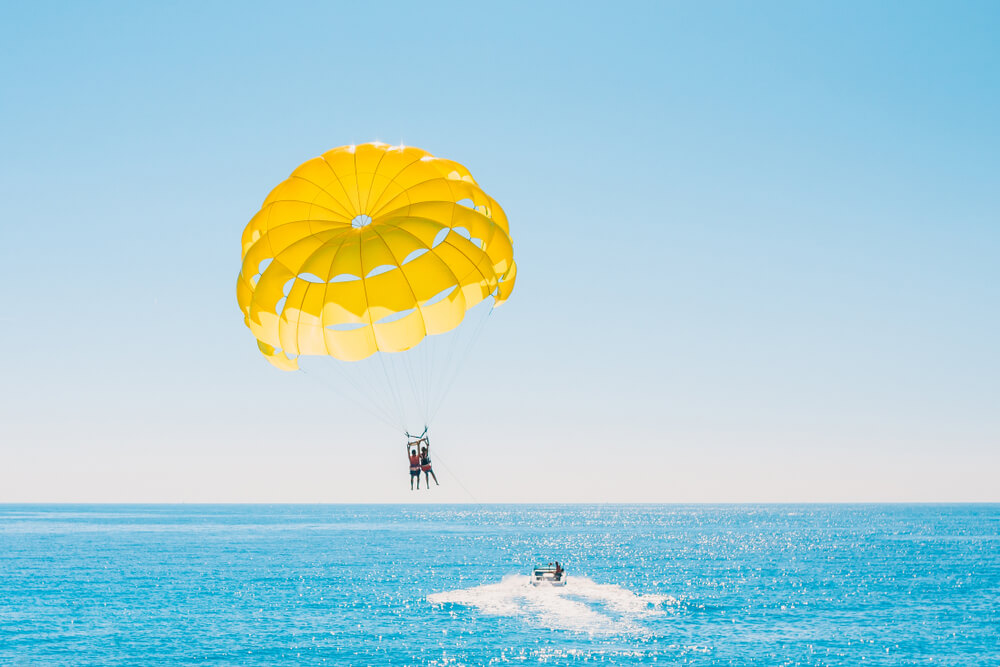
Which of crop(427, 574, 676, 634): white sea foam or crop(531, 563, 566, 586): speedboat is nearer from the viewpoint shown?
crop(427, 574, 676, 634): white sea foam

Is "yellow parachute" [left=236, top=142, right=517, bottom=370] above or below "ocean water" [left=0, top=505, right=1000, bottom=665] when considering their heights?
above

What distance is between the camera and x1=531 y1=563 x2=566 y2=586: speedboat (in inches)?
2349

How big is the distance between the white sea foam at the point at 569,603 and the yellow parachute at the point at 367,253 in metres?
29.3

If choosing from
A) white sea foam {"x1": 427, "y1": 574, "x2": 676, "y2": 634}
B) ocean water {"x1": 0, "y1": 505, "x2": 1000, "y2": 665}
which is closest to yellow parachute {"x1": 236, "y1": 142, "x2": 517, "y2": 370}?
ocean water {"x1": 0, "y1": 505, "x2": 1000, "y2": 665}

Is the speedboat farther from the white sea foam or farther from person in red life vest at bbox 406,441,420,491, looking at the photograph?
person in red life vest at bbox 406,441,420,491

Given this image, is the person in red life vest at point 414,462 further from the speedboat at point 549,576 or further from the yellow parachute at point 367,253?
the speedboat at point 549,576

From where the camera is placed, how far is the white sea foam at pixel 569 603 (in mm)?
46656

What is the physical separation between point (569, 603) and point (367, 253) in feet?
132

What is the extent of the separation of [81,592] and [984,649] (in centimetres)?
5723

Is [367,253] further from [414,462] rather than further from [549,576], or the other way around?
[549,576]

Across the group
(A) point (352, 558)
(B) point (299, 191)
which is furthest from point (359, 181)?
(A) point (352, 558)

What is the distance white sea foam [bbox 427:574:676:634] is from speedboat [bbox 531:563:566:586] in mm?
538

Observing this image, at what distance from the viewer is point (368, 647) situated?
4169 cm

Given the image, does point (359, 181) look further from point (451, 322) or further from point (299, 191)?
point (451, 322)
